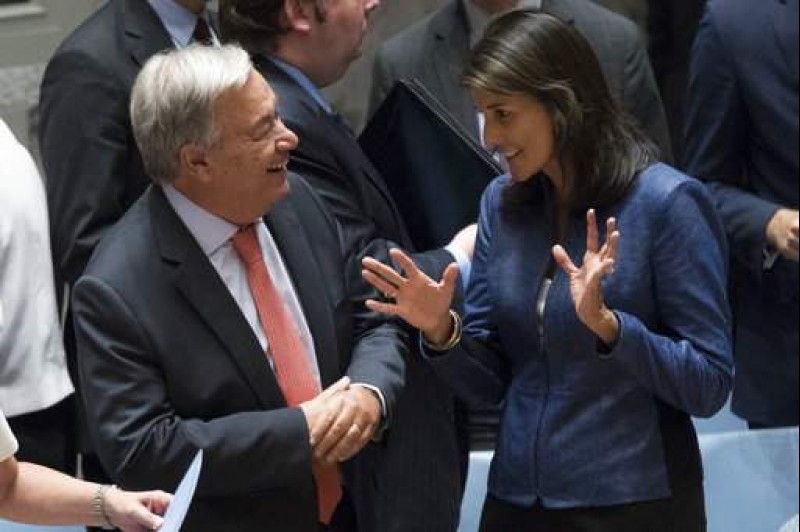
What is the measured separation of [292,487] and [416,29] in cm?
114

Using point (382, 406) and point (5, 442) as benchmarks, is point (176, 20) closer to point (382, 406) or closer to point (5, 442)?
point (382, 406)

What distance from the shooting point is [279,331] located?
256cm

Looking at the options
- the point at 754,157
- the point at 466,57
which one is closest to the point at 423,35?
the point at 466,57

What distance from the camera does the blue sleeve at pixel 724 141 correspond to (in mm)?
2232

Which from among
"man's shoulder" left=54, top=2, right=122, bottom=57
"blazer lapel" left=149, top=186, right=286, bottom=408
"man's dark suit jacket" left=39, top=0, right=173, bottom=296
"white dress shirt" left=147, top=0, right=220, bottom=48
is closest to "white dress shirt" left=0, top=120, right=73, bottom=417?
"man's dark suit jacket" left=39, top=0, right=173, bottom=296

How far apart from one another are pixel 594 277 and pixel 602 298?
0.09m

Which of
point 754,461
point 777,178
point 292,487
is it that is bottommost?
point 754,461

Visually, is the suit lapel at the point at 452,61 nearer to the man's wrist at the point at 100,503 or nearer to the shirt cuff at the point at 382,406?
the shirt cuff at the point at 382,406

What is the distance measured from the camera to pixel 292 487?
2537 mm

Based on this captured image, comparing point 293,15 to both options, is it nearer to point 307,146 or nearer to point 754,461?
point 307,146

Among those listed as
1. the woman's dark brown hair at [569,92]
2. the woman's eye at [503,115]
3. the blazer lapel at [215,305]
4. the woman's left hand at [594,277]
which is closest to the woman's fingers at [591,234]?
the woman's left hand at [594,277]

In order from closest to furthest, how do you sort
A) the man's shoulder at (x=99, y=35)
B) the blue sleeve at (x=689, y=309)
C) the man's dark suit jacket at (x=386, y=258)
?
the blue sleeve at (x=689, y=309), the man's dark suit jacket at (x=386, y=258), the man's shoulder at (x=99, y=35)

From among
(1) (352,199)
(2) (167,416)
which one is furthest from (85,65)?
(2) (167,416)

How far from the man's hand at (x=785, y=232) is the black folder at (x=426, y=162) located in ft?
2.81
